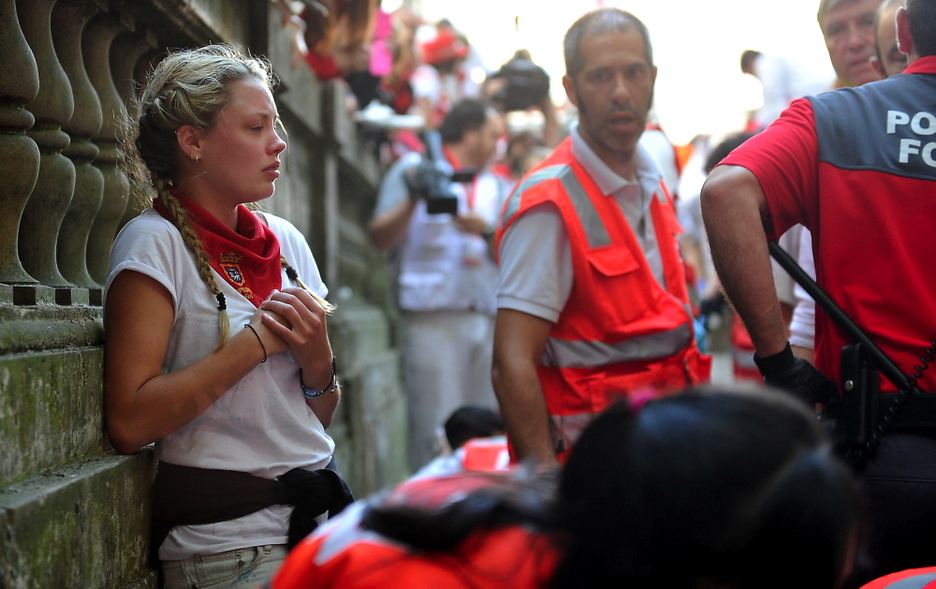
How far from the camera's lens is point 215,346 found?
210 cm

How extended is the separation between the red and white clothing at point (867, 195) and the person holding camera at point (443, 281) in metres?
3.51

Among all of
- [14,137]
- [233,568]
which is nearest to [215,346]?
[233,568]

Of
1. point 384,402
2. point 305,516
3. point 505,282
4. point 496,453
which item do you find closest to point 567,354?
point 505,282

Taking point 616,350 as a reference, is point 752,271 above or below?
above

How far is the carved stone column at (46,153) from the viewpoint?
2.26 m

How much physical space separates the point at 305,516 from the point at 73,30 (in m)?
1.33

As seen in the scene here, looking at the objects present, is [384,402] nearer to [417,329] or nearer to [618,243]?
[417,329]

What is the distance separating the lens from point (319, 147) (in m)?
5.61

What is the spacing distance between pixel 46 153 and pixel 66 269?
332 mm

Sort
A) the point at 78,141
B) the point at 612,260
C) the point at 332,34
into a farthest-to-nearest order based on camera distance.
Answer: the point at 332,34
the point at 612,260
the point at 78,141

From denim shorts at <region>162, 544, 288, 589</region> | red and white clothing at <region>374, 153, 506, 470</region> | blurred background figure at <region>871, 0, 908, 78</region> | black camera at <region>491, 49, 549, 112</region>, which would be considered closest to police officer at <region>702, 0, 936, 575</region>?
blurred background figure at <region>871, 0, 908, 78</region>

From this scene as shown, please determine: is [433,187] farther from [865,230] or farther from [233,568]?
[233,568]

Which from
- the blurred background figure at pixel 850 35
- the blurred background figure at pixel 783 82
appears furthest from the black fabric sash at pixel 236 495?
the blurred background figure at pixel 783 82

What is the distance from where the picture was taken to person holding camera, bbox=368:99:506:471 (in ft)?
19.0
